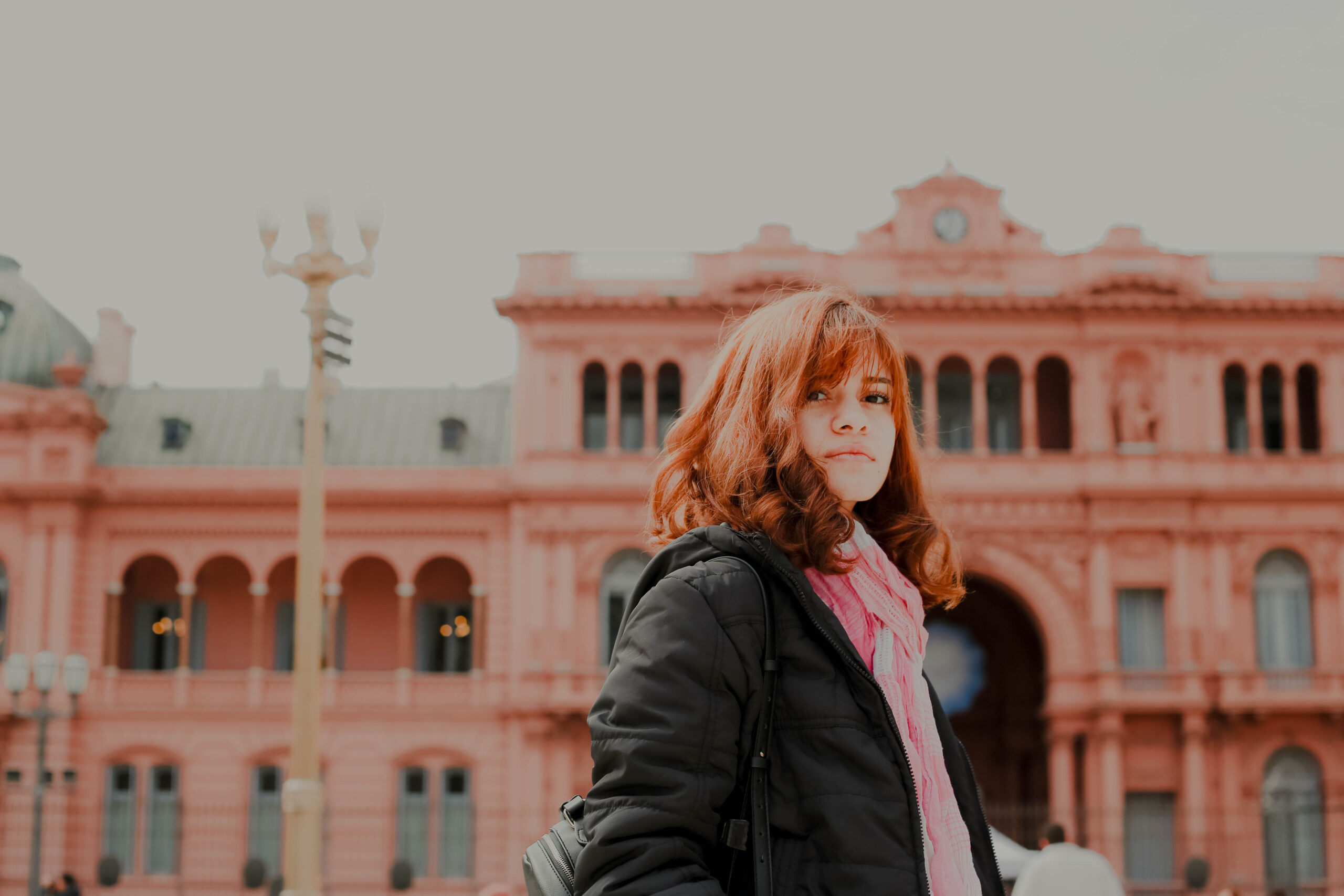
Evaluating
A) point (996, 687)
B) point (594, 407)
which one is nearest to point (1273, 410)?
point (996, 687)

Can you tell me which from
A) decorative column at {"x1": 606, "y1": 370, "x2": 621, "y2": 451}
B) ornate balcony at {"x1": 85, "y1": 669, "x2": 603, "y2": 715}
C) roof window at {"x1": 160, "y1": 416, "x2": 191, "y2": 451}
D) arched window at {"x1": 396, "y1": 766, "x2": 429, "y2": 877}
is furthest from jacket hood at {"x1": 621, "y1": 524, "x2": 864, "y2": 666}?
roof window at {"x1": 160, "y1": 416, "x2": 191, "y2": 451}

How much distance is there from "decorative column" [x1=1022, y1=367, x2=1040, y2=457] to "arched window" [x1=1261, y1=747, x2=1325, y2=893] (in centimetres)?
753

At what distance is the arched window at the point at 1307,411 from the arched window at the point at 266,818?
22379 mm

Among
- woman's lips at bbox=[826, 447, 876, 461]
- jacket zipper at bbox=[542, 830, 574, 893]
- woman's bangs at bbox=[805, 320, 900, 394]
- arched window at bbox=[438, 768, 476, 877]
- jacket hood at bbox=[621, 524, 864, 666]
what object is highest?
woman's bangs at bbox=[805, 320, 900, 394]

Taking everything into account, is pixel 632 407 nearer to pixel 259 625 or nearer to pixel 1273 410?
pixel 259 625

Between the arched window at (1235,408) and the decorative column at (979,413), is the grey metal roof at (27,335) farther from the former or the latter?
the arched window at (1235,408)

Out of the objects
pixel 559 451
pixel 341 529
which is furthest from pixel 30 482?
pixel 559 451

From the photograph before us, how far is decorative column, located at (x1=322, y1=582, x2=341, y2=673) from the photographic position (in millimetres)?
30719

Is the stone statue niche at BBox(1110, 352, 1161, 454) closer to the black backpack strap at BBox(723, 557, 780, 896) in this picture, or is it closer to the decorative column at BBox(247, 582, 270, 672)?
the decorative column at BBox(247, 582, 270, 672)

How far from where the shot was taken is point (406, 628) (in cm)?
3056

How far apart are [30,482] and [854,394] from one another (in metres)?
30.7

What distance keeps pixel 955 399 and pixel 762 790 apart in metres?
28.9

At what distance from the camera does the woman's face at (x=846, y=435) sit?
8.16ft

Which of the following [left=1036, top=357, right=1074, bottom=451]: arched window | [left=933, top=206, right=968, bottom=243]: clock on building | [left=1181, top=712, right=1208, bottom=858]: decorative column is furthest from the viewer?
[left=1036, top=357, right=1074, bottom=451]: arched window
